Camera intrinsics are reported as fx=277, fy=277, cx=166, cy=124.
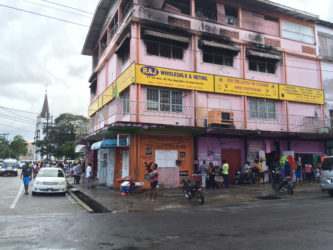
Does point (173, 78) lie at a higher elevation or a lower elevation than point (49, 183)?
higher

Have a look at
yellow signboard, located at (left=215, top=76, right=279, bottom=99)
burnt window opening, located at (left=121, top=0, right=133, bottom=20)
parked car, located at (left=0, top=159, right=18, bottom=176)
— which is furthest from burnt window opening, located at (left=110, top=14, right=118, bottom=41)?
parked car, located at (left=0, top=159, right=18, bottom=176)

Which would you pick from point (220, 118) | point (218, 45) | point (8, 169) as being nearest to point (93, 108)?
point (218, 45)

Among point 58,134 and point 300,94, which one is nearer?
point 300,94

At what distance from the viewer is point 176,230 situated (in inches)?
261

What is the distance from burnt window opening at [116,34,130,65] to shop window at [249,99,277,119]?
917 cm

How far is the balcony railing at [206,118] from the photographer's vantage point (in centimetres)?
1625

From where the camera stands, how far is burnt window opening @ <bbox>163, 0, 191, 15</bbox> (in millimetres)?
17656

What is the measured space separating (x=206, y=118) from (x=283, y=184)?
5.83 metres

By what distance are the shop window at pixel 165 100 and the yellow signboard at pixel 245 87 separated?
108 inches

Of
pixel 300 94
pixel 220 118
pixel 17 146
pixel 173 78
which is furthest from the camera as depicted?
pixel 17 146

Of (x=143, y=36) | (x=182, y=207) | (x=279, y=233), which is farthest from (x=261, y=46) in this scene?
(x=279, y=233)

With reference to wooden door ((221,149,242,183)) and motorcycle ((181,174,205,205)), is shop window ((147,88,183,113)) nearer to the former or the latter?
wooden door ((221,149,242,183))

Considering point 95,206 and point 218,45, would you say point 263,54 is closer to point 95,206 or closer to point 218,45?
point 218,45

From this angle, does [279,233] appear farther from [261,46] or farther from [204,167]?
[261,46]
